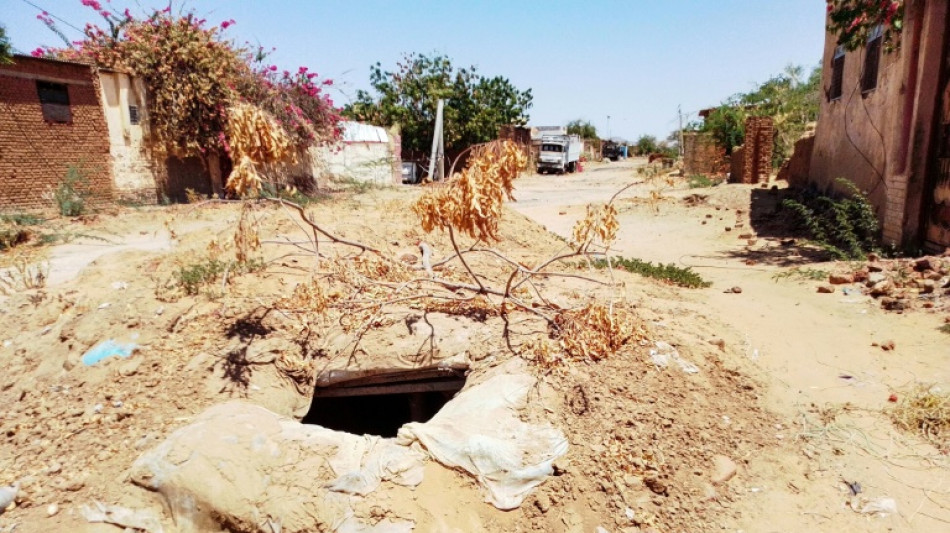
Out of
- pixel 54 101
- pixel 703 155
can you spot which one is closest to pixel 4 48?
pixel 54 101

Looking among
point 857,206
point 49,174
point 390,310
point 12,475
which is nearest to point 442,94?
point 49,174

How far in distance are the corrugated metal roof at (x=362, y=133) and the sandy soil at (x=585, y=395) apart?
11874 mm

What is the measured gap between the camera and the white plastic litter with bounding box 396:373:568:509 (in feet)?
Answer: 9.65

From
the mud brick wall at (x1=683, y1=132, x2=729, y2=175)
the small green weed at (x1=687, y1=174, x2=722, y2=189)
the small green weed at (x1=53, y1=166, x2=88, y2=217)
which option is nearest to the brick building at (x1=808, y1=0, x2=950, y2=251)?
the small green weed at (x1=687, y1=174, x2=722, y2=189)

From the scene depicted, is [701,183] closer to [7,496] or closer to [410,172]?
[410,172]

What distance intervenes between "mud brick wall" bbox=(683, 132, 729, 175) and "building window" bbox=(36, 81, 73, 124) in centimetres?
1805

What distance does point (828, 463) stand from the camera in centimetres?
306

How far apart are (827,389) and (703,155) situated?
691 inches

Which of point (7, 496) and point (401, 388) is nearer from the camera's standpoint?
point (7, 496)

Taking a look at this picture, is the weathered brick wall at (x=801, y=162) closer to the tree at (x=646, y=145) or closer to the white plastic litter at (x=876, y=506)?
the white plastic litter at (x=876, y=506)

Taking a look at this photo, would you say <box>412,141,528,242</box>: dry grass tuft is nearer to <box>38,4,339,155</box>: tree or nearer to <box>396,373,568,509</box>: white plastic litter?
<box>396,373,568,509</box>: white plastic litter

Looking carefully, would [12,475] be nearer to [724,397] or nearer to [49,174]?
[724,397]

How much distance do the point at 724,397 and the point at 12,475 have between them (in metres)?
4.16

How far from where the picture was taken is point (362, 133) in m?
17.6
